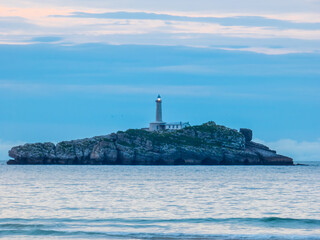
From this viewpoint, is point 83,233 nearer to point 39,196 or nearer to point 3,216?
point 3,216

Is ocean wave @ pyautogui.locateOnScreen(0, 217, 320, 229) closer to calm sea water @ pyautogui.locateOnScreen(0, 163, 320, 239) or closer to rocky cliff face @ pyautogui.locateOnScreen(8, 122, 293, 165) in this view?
calm sea water @ pyautogui.locateOnScreen(0, 163, 320, 239)

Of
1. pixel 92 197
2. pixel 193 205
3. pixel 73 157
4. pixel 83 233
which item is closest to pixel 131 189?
pixel 92 197

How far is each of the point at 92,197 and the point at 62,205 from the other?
344 inches

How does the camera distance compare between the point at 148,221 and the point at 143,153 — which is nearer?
the point at 148,221

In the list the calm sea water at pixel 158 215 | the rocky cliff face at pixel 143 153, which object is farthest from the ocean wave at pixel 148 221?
the rocky cliff face at pixel 143 153

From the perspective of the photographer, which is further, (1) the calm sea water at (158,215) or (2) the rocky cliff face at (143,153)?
(2) the rocky cliff face at (143,153)

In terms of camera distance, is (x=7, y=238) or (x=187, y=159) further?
(x=187, y=159)

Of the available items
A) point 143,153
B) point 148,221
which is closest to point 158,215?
point 148,221

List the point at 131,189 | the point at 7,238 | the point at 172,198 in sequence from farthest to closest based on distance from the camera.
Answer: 1. the point at 131,189
2. the point at 172,198
3. the point at 7,238

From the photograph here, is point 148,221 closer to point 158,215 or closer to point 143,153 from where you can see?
point 158,215

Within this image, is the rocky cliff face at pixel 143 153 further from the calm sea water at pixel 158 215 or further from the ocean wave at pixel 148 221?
the ocean wave at pixel 148 221

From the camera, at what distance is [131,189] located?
7094cm

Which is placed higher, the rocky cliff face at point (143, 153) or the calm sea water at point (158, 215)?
the rocky cliff face at point (143, 153)

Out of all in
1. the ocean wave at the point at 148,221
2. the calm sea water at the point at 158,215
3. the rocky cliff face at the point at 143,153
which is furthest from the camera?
the rocky cliff face at the point at 143,153
